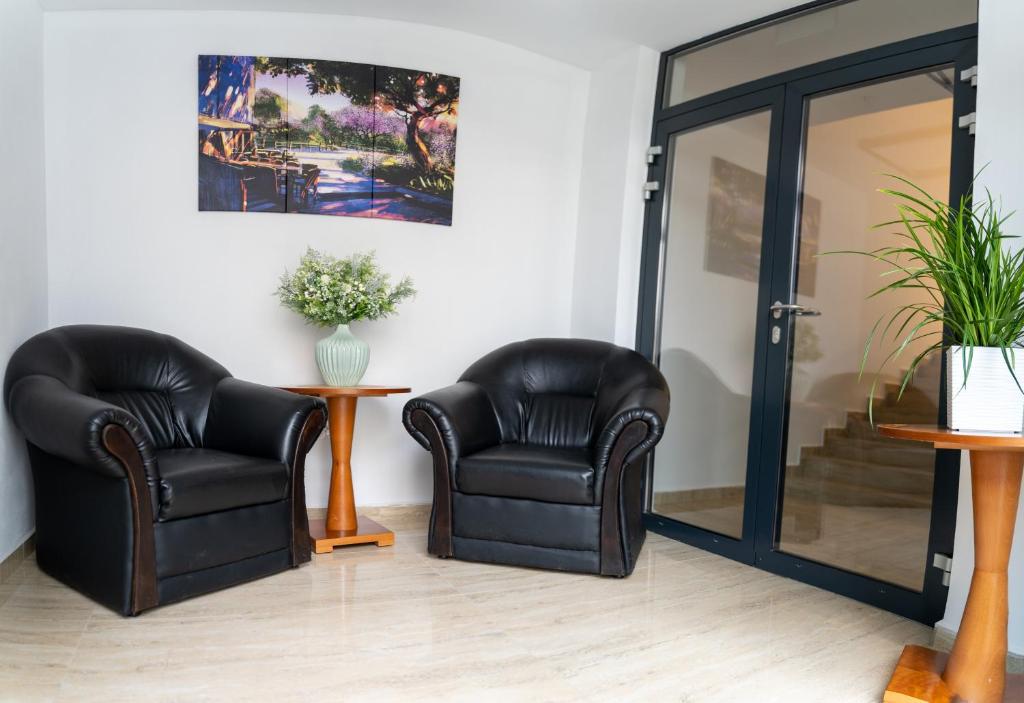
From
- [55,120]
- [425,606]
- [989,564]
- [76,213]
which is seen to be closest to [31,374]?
[76,213]

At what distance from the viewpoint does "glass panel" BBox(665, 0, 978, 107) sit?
125 inches

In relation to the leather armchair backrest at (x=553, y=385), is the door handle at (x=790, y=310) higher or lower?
higher

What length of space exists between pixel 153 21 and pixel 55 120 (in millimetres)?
699

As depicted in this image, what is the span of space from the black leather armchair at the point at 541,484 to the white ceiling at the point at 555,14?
177cm

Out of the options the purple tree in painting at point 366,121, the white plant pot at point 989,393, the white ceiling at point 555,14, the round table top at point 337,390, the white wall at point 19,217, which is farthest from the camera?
the purple tree in painting at point 366,121

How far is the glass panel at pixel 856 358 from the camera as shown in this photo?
3150 millimetres

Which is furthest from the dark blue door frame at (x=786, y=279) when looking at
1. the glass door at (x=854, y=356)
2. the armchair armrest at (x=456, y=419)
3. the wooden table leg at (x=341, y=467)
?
the wooden table leg at (x=341, y=467)

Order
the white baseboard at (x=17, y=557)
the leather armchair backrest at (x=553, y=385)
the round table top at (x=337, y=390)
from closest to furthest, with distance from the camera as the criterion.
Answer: the white baseboard at (x=17, y=557)
the round table top at (x=337, y=390)
the leather armchair backrest at (x=553, y=385)

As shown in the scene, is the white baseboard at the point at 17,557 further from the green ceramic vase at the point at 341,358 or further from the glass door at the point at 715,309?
the glass door at the point at 715,309

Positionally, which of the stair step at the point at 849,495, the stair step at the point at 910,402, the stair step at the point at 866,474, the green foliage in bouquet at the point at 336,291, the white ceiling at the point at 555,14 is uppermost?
the white ceiling at the point at 555,14

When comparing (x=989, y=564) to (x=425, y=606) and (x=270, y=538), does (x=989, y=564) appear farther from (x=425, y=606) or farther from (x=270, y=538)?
(x=270, y=538)

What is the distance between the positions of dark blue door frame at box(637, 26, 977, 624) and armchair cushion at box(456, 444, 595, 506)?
904mm

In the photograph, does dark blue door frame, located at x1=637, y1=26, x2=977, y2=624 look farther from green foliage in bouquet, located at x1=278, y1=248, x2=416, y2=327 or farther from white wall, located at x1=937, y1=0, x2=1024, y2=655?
green foliage in bouquet, located at x1=278, y1=248, x2=416, y2=327

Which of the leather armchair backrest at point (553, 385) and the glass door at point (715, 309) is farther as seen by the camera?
the leather armchair backrest at point (553, 385)
